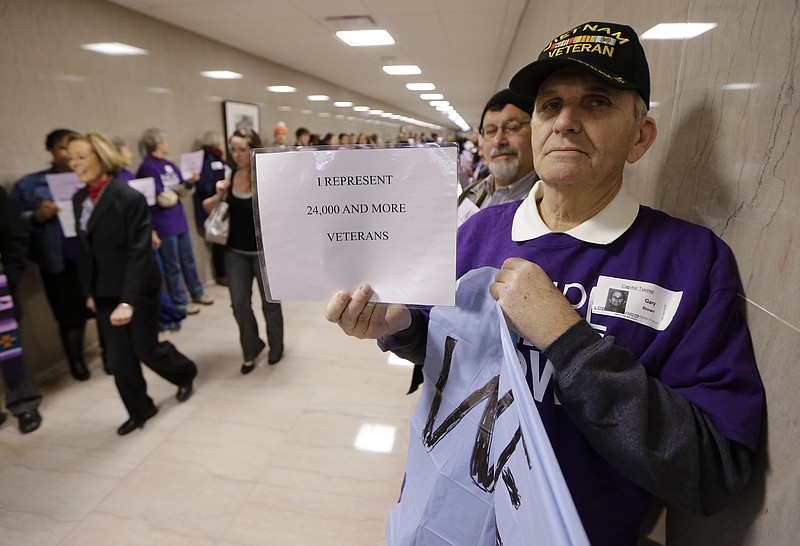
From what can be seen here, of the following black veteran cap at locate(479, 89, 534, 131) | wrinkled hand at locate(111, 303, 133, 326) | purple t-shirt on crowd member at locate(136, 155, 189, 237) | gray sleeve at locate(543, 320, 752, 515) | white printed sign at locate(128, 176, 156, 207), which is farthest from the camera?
purple t-shirt on crowd member at locate(136, 155, 189, 237)

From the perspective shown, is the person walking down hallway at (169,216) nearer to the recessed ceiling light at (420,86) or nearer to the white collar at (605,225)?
the white collar at (605,225)

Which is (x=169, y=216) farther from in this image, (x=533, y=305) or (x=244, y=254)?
(x=533, y=305)

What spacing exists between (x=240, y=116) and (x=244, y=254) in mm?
3617

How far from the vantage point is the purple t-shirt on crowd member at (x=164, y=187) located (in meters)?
4.14

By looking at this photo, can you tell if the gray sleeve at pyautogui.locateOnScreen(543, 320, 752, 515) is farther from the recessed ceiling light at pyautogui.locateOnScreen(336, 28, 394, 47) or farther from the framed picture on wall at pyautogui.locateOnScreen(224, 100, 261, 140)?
the framed picture on wall at pyautogui.locateOnScreen(224, 100, 261, 140)

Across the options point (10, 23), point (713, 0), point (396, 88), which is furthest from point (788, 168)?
point (396, 88)

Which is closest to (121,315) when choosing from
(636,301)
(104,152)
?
(104,152)

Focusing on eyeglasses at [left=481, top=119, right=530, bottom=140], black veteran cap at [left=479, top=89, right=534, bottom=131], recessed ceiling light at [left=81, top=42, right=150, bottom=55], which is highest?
recessed ceiling light at [left=81, top=42, right=150, bottom=55]

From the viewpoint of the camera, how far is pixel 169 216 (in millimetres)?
4305

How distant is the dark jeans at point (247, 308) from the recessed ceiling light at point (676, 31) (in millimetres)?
2625

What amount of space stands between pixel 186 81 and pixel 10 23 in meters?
2.03

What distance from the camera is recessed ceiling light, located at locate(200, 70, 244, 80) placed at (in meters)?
5.32

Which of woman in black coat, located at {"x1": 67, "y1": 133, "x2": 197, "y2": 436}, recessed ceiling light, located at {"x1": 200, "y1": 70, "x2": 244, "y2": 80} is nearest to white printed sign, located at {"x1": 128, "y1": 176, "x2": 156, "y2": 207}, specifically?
woman in black coat, located at {"x1": 67, "y1": 133, "x2": 197, "y2": 436}

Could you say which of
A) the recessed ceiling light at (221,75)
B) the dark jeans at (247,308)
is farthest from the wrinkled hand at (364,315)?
the recessed ceiling light at (221,75)
